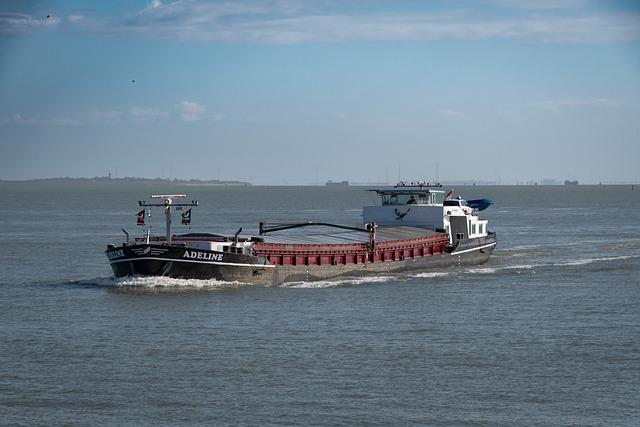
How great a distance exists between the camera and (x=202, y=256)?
5456cm

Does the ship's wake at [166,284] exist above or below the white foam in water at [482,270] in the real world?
above

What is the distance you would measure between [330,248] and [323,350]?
23984 mm

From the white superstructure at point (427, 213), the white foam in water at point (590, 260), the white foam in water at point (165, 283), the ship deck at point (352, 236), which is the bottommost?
the white foam in water at point (590, 260)

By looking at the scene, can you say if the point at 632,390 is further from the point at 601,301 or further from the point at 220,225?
the point at 220,225

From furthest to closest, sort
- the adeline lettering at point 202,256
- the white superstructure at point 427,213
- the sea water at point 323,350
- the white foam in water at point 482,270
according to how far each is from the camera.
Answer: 1. the white superstructure at point 427,213
2. the white foam in water at point 482,270
3. the adeline lettering at point 202,256
4. the sea water at point 323,350

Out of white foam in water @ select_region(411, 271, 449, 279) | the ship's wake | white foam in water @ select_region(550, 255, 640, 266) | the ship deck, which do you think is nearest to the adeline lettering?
the ship's wake

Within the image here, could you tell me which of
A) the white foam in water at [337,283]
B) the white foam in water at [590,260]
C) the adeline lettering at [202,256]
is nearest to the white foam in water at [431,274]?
the white foam in water at [337,283]

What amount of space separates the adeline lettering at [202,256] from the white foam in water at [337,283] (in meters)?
4.75

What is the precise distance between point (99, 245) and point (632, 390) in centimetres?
6130

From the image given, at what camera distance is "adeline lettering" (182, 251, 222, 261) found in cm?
5419

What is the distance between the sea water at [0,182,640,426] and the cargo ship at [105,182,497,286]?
3.11 feet

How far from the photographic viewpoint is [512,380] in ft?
108

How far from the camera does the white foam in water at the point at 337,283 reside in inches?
2280

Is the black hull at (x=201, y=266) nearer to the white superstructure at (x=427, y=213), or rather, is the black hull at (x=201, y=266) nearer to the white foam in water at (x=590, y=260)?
the white superstructure at (x=427, y=213)
